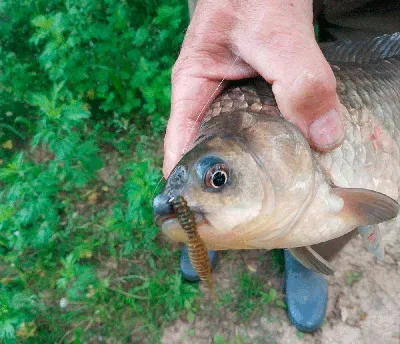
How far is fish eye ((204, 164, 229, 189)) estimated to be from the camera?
1.22m

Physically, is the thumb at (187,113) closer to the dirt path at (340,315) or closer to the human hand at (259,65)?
the human hand at (259,65)

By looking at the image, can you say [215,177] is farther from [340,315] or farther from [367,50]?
[340,315]

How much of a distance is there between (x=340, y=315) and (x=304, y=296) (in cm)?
21

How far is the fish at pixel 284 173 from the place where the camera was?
123 cm

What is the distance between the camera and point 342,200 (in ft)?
4.75

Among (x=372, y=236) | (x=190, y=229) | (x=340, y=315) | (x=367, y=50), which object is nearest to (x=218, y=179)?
(x=190, y=229)

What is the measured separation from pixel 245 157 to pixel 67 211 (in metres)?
1.90

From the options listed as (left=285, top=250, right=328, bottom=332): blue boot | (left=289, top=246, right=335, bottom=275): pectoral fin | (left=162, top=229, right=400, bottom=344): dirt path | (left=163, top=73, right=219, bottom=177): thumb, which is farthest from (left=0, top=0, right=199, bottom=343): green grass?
(left=289, top=246, right=335, bottom=275): pectoral fin

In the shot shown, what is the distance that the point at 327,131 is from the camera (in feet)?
4.73

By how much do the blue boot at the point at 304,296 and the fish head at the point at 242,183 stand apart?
117 centimetres

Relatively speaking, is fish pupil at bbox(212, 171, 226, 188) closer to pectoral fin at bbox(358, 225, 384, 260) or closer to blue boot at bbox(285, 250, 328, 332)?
pectoral fin at bbox(358, 225, 384, 260)

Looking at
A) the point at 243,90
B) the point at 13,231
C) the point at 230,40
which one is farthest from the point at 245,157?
the point at 13,231

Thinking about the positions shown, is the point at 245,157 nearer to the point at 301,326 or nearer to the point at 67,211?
the point at 301,326

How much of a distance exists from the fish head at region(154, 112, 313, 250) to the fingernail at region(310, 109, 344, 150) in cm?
5
